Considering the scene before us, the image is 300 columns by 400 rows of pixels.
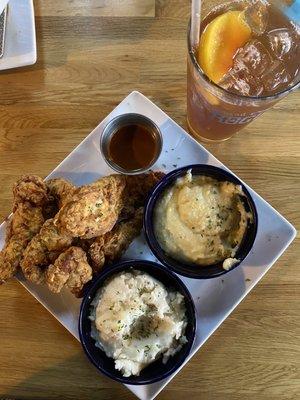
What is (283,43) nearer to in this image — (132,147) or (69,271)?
(132,147)

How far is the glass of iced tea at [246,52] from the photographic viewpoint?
1444 millimetres

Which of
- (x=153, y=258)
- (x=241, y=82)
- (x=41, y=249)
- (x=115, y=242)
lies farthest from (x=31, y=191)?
(x=241, y=82)

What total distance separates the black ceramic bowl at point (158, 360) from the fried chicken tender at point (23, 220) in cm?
26

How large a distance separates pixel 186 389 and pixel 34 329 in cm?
56

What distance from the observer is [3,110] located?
1903mm

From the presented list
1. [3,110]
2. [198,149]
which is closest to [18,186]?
[3,110]

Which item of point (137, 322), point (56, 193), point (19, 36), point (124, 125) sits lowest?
point (137, 322)

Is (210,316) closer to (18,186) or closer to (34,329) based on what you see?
(34,329)

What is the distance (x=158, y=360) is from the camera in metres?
1.61

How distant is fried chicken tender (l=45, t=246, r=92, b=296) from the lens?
156 centimetres

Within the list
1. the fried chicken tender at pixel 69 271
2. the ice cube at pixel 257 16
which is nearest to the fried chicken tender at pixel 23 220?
the fried chicken tender at pixel 69 271

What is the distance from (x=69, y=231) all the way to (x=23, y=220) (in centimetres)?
21

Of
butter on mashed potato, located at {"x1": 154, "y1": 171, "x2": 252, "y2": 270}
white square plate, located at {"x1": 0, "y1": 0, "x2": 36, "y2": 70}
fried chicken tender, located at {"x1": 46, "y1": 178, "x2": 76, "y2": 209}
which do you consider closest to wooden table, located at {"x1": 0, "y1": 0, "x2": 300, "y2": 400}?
white square plate, located at {"x1": 0, "y1": 0, "x2": 36, "y2": 70}

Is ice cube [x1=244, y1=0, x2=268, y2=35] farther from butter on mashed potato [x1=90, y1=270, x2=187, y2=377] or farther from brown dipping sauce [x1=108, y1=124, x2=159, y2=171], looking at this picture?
butter on mashed potato [x1=90, y1=270, x2=187, y2=377]
